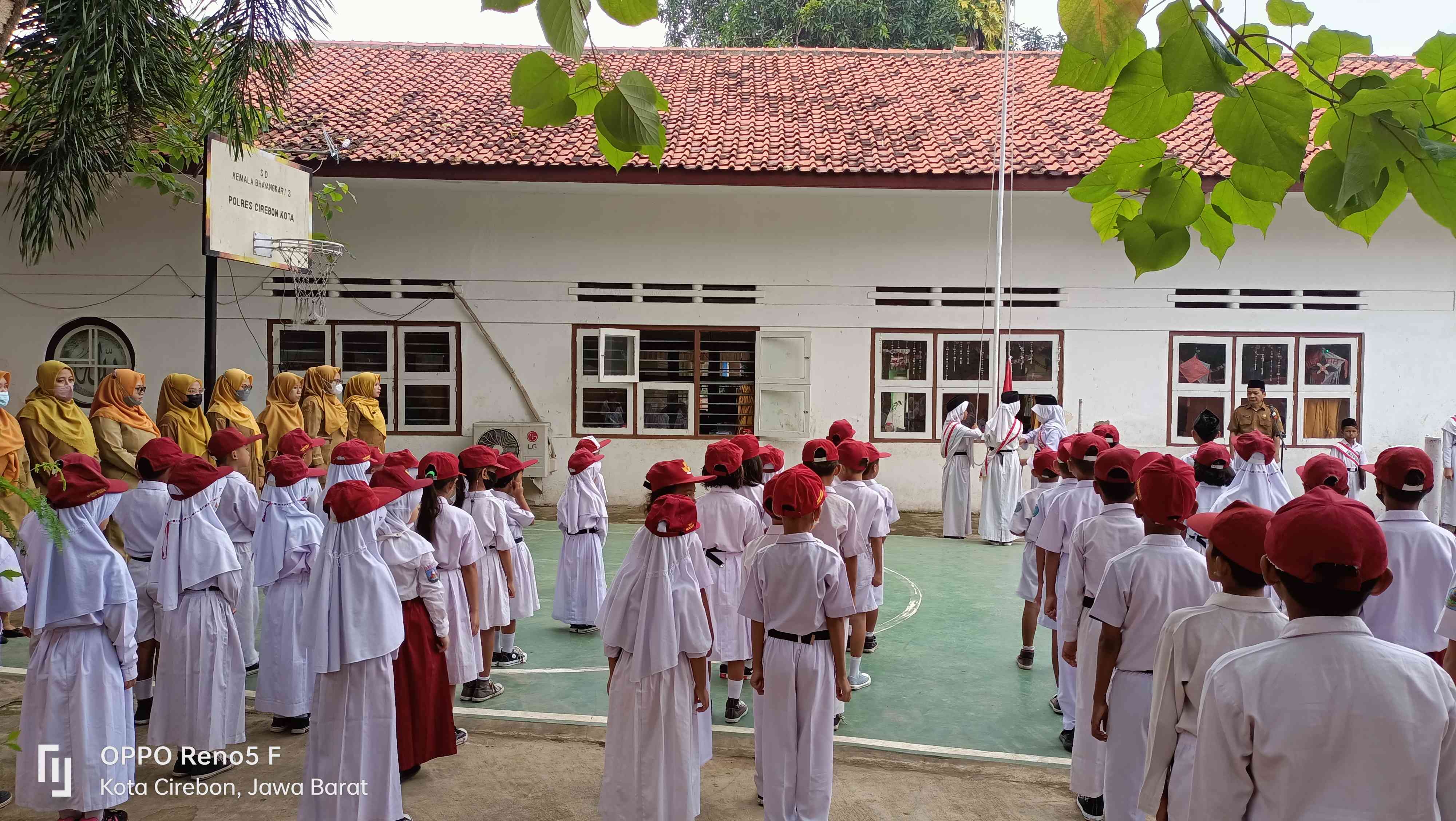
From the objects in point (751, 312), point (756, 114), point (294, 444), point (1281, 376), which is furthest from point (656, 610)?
point (756, 114)

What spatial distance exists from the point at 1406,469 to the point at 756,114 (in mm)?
12023

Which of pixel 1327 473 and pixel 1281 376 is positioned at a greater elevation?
pixel 1281 376

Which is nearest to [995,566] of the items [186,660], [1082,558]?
[1082,558]

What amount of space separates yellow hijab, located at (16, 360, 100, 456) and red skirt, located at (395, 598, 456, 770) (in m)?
4.95

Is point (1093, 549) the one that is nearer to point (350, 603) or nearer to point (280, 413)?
point (350, 603)

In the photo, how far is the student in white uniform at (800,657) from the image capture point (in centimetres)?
394

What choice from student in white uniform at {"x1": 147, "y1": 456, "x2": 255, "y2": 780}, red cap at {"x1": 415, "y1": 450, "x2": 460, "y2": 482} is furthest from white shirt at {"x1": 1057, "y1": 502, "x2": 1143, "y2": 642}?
student in white uniform at {"x1": 147, "y1": 456, "x2": 255, "y2": 780}

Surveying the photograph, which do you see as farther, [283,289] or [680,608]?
[283,289]

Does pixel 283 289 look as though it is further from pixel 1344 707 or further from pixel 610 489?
pixel 1344 707

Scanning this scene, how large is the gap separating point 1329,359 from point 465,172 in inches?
472

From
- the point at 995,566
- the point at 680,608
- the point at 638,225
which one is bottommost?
the point at 995,566

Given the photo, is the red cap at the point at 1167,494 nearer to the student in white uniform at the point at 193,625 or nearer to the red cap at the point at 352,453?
the student in white uniform at the point at 193,625

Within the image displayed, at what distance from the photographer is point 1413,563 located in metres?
4.10

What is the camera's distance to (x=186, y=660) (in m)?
4.68
